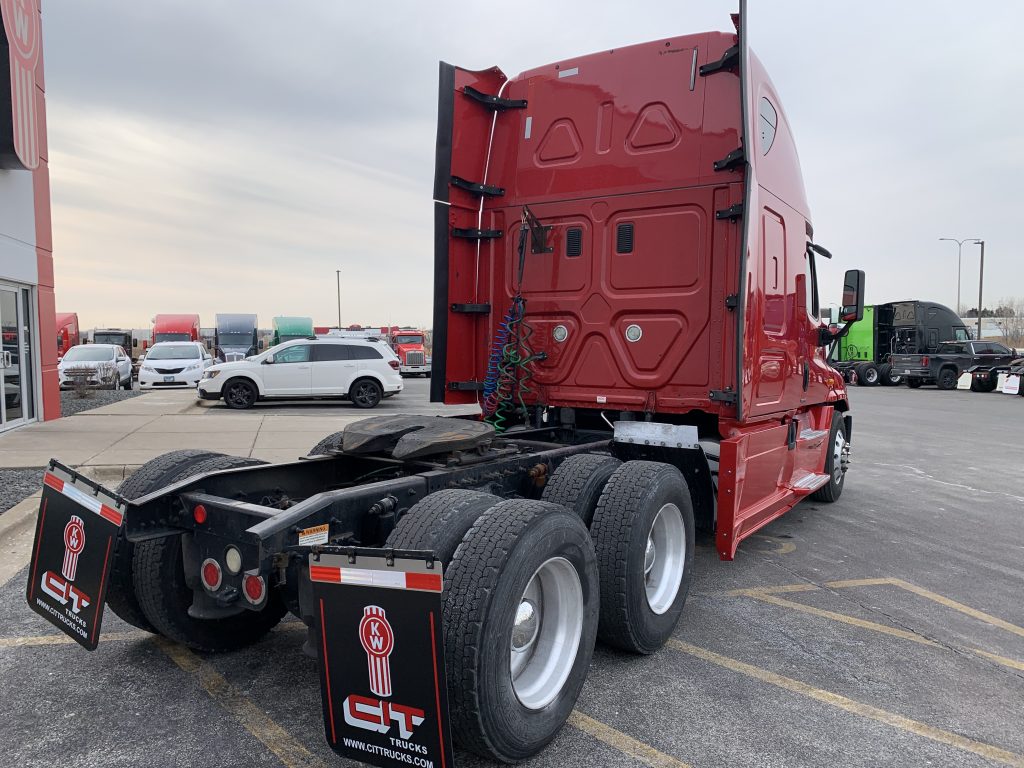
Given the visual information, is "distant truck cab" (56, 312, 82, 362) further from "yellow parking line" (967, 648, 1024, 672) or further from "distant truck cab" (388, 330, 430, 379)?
"yellow parking line" (967, 648, 1024, 672)

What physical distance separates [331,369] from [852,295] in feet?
45.0

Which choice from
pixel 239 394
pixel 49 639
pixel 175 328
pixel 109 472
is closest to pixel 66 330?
pixel 175 328

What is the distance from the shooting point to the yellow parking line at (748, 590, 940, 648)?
13.3ft

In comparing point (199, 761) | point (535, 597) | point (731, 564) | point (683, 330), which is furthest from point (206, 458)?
point (731, 564)

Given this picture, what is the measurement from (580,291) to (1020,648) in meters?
3.32

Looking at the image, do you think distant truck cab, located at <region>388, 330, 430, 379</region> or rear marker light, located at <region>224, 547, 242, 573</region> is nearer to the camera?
rear marker light, located at <region>224, 547, 242, 573</region>

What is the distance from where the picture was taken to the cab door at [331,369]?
17.6 metres

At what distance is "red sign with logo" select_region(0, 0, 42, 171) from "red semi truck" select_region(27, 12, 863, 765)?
7.93 metres

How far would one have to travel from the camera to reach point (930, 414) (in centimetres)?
1792

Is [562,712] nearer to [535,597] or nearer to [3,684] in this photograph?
[535,597]

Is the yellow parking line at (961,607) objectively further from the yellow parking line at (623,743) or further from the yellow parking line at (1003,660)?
the yellow parking line at (623,743)

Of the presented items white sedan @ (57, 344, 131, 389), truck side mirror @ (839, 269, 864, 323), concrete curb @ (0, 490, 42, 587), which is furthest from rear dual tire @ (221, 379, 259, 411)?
truck side mirror @ (839, 269, 864, 323)

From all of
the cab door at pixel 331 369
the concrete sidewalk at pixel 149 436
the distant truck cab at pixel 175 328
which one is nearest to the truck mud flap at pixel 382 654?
the concrete sidewalk at pixel 149 436

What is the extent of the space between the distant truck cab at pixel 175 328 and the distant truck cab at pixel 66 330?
3234mm
